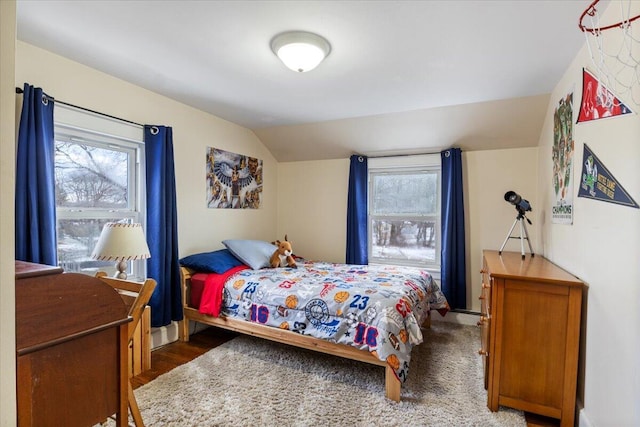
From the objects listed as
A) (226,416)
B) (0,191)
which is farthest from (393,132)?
(0,191)

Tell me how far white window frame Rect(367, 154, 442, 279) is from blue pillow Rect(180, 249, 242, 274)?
1857 mm

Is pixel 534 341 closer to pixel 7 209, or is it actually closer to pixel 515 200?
pixel 515 200

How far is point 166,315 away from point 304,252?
6.63 ft

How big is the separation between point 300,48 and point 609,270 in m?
1.95

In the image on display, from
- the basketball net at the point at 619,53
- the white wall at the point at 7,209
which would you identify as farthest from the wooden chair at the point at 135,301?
the basketball net at the point at 619,53

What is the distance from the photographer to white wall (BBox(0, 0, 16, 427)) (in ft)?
2.09

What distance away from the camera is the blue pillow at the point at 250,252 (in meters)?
3.13

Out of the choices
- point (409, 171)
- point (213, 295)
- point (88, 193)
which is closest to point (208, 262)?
point (213, 295)

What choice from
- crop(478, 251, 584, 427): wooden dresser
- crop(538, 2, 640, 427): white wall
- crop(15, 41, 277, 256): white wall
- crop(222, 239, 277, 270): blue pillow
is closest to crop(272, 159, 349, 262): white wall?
crop(15, 41, 277, 256): white wall

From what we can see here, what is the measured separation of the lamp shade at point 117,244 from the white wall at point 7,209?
1543 millimetres

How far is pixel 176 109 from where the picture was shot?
2.96 metres

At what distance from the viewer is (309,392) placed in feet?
6.88

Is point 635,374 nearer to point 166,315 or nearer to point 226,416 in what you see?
point 226,416

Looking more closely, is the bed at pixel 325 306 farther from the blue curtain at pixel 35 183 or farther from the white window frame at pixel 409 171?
the blue curtain at pixel 35 183
